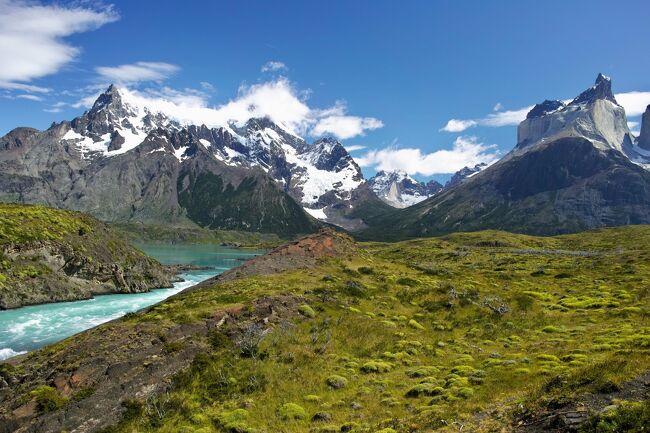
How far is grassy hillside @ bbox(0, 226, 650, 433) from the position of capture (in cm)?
2386

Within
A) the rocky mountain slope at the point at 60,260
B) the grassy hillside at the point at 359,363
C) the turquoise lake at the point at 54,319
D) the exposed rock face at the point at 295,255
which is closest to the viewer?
the grassy hillside at the point at 359,363

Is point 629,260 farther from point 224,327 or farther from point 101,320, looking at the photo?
point 101,320

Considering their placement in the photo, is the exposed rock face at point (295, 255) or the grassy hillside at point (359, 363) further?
the exposed rock face at point (295, 255)

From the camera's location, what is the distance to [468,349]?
129 feet

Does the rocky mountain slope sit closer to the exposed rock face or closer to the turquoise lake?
the turquoise lake

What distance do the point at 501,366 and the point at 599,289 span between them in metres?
44.8

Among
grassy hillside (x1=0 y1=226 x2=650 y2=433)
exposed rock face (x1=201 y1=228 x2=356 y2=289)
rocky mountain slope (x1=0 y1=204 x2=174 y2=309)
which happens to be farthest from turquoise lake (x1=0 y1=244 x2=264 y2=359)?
grassy hillside (x1=0 y1=226 x2=650 y2=433)

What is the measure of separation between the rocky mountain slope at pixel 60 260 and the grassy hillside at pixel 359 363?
62.0 metres

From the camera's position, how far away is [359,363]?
118 feet

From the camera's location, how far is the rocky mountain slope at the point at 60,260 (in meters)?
93.6

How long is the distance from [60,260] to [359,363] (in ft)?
309

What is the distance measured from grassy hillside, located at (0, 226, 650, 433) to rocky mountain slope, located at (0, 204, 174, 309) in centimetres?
6200

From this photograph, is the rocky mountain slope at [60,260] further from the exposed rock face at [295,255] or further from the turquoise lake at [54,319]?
the exposed rock face at [295,255]

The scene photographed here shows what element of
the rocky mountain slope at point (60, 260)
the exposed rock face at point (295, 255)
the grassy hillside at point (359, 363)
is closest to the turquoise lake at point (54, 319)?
the rocky mountain slope at point (60, 260)
